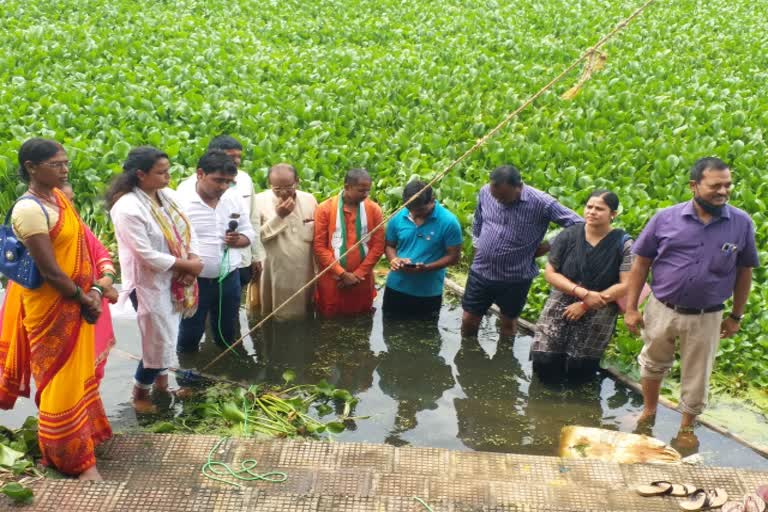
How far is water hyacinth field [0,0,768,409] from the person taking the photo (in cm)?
875

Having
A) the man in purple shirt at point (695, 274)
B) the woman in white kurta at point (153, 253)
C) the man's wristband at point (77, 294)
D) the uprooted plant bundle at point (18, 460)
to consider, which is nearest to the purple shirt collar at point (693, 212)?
the man in purple shirt at point (695, 274)

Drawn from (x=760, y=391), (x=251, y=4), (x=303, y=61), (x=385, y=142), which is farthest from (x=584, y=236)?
(x=251, y=4)

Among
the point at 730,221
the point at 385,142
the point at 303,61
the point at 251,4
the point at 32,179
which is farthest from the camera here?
the point at 251,4

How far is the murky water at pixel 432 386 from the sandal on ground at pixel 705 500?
1.36m

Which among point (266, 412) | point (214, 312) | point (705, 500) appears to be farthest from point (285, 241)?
point (705, 500)

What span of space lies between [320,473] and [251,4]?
18552 millimetres

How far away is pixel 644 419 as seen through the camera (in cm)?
533

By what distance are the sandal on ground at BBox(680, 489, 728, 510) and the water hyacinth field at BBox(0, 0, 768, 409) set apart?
2324 mm

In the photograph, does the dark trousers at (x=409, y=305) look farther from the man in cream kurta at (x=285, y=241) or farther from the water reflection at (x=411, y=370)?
the man in cream kurta at (x=285, y=241)

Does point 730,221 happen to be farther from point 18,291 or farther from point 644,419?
point 18,291

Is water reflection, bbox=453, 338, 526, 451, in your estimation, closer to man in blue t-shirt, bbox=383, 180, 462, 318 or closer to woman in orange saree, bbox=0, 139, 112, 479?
man in blue t-shirt, bbox=383, 180, 462, 318

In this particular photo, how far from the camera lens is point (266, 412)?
512cm

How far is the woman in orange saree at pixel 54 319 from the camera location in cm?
369

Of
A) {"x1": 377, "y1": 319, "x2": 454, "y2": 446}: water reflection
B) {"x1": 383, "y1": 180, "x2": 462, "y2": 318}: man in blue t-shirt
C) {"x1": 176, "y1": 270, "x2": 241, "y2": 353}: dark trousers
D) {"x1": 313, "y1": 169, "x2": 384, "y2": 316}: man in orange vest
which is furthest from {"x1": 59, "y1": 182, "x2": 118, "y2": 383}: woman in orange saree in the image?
{"x1": 383, "y1": 180, "x2": 462, "y2": 318}: man in blue t-shirt
